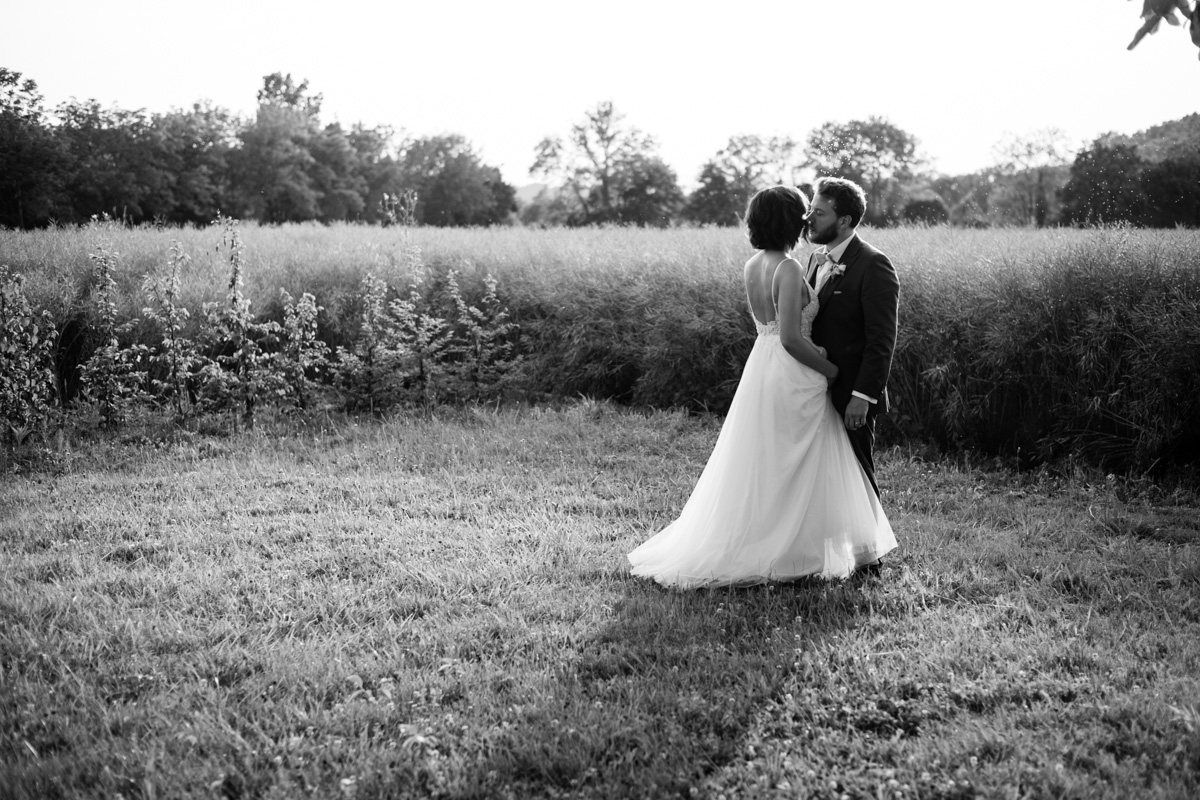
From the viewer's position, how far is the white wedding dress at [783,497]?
491cm

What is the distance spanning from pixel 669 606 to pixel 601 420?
5258mm

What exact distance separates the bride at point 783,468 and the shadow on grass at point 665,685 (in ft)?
0.56

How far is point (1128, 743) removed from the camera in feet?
10.7

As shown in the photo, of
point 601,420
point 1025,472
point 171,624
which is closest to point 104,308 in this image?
point 601,420

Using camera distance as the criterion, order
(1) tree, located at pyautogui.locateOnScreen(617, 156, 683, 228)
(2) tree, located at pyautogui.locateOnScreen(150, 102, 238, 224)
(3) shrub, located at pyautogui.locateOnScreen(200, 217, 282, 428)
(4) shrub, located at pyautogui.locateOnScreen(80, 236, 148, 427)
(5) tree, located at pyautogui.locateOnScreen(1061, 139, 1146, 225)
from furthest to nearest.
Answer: (1) tree, located at pyautogui.locateOnScreen(617, 156, 683, 228), (2) tree, located at pyautogui.locateOnScreen(150, 102, 238, 224), (5) tree, located at pyautogui.locateOnScreen(1061, 139, 1146, 225), (3) shrub, located at pyautogui.locateOnScreen(200, 217, 282, 428), (4) shrub, located at pyautogui.locateOnScreen(80, 236, 148, 427)

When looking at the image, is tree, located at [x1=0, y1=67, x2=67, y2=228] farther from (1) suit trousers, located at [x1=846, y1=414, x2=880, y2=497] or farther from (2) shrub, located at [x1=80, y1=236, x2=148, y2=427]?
(1) suit trousers, located at [x1=846, y1=414, x2=880, y2=497]

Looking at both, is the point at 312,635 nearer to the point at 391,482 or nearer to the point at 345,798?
the point at 345,798

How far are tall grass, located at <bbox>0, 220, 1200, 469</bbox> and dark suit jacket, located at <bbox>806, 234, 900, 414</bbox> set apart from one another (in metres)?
3.73

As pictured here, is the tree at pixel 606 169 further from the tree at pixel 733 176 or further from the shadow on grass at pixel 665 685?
the shadow on grass at pixel 665 685

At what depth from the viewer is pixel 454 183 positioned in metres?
61.6

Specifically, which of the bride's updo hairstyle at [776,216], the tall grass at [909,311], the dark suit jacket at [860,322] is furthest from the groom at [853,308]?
the tall grass at [909,311]

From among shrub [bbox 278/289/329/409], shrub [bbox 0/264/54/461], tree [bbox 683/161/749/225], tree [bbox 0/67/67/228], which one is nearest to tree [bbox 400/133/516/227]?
tree [bbox 683/161/749/225]

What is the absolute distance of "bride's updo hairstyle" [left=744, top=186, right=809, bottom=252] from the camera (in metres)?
4.84

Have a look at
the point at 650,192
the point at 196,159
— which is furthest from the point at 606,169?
the point at 196,159
